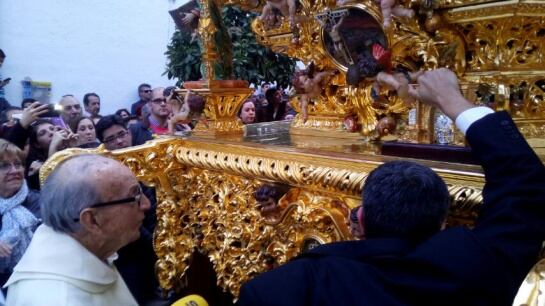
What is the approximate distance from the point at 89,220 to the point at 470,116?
3.18ft

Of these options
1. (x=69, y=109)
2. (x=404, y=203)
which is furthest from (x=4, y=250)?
(x=69, y=109)

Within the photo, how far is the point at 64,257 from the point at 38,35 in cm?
710

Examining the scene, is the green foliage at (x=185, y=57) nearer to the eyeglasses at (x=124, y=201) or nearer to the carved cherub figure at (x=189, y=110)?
the carved cherub figure at (x=189, y=110)

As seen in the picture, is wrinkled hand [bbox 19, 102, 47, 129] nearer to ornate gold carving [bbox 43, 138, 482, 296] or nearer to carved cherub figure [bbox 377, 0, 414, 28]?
ornate gold carving [bbox 43, 138, 482, 296]

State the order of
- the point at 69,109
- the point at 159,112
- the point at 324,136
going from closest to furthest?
the point at 324,136 → the point at 159,112 → the point at 69,109

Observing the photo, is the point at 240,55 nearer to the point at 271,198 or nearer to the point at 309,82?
the point at 309,82

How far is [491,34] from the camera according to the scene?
1.54m

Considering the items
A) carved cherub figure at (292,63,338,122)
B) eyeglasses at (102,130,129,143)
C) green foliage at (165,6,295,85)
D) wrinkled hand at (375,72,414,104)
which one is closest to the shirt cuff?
wrinkled hand at (375,72,414,104)

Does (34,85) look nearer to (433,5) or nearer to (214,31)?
(214,31)

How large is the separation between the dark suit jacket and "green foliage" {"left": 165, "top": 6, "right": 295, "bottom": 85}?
154 inches

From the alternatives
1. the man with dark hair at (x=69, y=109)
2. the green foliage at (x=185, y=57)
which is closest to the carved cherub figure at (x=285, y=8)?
the man with dark hair at (x=69, y=109)

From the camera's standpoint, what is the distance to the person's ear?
4.28 ft

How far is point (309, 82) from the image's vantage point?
2.41 m

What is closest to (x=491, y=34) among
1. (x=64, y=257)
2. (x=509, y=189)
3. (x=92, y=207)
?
(x=509, y=189)
